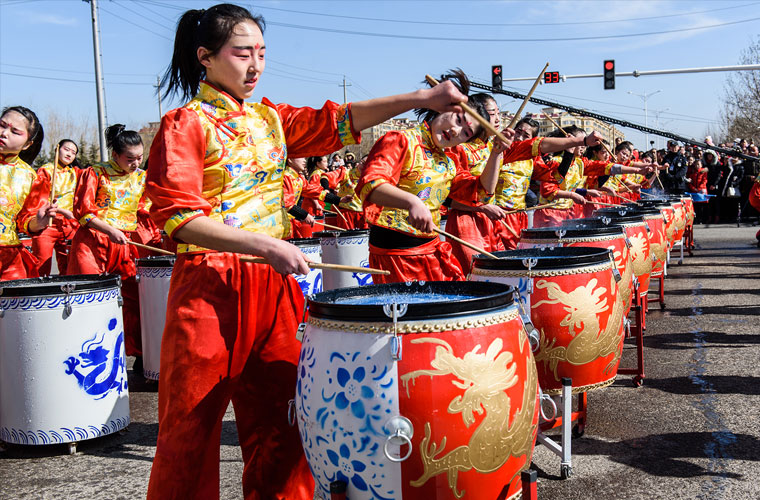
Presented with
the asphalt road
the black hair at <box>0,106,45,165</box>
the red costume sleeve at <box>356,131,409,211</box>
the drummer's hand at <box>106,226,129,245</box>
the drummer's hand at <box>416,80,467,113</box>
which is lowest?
the asphalt road

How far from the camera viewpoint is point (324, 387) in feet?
6.63

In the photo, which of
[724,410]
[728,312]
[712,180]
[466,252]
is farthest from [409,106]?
[712,180]

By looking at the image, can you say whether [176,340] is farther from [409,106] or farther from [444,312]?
[409,106]

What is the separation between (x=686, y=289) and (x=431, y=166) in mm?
6190

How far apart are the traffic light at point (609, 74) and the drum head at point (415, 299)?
870 inches

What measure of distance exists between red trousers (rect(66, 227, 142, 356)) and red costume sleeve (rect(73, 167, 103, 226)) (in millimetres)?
161

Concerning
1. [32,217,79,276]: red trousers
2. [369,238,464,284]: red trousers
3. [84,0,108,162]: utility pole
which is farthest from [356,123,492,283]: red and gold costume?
[84,0,108,162]: utility pole

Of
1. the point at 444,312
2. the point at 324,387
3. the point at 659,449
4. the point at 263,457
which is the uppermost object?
the point at 444,312

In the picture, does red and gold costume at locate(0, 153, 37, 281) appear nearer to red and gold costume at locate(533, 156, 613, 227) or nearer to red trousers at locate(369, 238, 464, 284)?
red trousers at locate(369, 238, 464, 284)

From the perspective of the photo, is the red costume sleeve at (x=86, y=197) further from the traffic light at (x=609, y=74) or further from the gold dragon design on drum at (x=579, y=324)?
the traffic light at (x=609, y=74)

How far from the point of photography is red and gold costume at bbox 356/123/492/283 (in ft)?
12.7

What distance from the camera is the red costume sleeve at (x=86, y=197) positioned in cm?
541

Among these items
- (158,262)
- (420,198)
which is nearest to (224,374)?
(420,198)

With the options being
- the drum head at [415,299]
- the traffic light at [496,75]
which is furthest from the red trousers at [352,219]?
the traffic light at [496,75]
